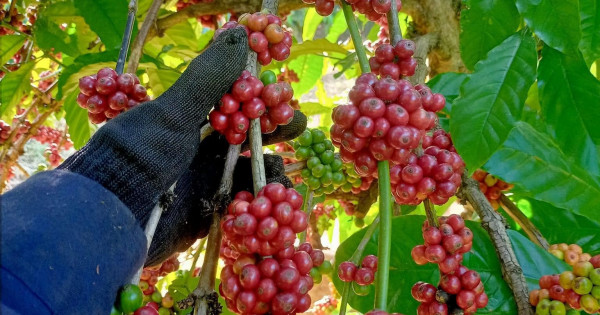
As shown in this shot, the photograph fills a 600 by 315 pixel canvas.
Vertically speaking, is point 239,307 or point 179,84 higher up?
point 179,84

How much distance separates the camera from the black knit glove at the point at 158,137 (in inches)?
29.0

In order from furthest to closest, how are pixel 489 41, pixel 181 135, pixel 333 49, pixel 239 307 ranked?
pixel 333 49 → pixel 489 41 → pixel 181 135 → pixel 239 307

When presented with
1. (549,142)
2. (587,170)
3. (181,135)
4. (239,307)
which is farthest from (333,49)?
(239,307)

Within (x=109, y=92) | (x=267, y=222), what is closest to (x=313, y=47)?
(x=109, y=92)

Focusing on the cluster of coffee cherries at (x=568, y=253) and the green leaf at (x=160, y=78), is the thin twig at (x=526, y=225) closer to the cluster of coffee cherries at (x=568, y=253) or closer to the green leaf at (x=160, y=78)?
the cluster of coffee cherries at (x=568, y=253)

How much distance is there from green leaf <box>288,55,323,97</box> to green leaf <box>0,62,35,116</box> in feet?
3.53

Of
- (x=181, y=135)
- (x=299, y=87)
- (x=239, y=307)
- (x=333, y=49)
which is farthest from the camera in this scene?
(x=299, y=87)

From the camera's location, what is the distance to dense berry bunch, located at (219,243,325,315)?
648mm

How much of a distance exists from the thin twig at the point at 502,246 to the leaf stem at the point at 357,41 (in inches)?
16.6

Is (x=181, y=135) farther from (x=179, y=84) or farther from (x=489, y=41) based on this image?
(x=489, y=41)

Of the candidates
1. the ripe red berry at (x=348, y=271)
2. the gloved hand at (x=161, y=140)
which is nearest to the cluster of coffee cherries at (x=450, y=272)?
the ripe red berry at (x=348, y=271)

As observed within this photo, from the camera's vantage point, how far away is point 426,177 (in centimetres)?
81

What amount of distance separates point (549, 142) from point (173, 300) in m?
0.91

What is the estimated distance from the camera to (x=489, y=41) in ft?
3.49
